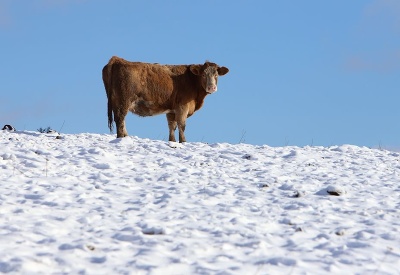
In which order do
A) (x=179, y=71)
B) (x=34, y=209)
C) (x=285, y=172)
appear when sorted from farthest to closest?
(x=179, y=71) → (x=285, y=172) → (x=34, y=209)

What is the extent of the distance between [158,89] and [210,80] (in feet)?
5.06

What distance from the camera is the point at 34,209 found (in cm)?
891

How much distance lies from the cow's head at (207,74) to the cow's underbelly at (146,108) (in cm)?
127

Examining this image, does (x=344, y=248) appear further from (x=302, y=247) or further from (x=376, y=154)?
(x=376, y=154)

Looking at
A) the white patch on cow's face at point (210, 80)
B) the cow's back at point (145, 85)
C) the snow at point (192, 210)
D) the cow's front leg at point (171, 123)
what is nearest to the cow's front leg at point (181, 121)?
the cow's back at point (145, 85)

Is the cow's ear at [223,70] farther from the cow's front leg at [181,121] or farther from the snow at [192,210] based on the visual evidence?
the snow at [192,210]

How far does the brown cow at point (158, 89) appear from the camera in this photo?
17203 millimetres

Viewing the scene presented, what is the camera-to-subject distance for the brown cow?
17.2 metres

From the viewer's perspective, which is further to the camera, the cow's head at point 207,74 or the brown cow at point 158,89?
the cow's head at point 207,74

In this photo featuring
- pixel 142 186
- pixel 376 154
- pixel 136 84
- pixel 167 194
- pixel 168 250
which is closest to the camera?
pixel 168 250

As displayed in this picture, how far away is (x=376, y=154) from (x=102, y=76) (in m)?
7.15

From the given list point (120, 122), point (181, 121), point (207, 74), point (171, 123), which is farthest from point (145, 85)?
point (207, 74)

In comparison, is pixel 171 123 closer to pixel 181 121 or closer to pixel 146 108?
pixel 181 121

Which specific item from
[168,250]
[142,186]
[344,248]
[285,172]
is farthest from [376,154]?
[168,250]
